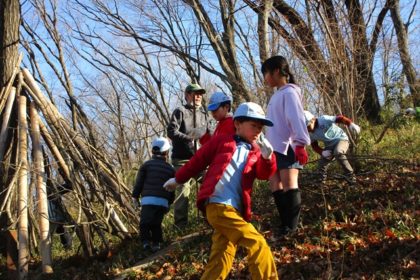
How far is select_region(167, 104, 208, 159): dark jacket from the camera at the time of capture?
17.3 ft

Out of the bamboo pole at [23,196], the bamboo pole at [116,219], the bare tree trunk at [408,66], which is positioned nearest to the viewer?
the bamboo pole at [23,196]

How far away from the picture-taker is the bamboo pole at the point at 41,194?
4.66 m

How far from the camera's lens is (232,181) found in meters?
3.18

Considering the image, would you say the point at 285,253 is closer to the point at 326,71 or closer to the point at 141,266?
the point at 141,266

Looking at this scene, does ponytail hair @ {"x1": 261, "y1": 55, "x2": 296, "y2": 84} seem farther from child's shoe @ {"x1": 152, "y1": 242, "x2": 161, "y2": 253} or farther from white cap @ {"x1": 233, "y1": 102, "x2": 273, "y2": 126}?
child's shoe @ {"x1": 152, "y1": 242, "x2": 161, "y2": 253}

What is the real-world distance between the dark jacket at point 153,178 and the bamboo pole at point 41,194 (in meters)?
0.92

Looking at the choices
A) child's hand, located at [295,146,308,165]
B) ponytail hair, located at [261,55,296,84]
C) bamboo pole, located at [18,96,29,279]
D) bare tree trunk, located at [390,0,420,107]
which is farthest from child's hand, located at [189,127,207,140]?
bare tree trunk, located at [390,0,420,107]

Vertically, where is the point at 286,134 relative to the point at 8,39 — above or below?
below

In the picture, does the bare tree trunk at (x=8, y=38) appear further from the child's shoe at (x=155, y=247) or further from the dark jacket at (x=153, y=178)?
the child's shoe at (x=155, y=247)

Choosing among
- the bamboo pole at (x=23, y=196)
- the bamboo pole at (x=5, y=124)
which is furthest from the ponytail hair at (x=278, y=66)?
the bamboo pole at (x=5, y=124)

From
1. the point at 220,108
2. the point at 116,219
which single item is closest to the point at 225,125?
the point at 220,108

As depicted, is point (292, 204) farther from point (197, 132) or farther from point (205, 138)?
point (197, 132)

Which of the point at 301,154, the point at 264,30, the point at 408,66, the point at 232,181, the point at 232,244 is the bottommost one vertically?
the point at 232,244

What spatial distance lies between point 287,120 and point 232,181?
1093 millimetres
